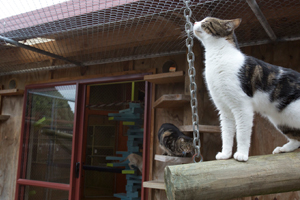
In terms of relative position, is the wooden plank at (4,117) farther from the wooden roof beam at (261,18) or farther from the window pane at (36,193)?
the wooden roof beam at (261,18)

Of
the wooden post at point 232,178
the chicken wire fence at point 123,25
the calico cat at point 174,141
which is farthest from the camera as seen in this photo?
the calico cat at point 174,141

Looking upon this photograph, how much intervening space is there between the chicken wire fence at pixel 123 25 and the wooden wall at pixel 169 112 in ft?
0.38

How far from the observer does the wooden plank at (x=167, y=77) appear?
2266mm

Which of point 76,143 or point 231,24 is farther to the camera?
point 76,143

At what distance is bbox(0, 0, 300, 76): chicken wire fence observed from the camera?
68.9 inches

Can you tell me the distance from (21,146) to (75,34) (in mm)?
1927

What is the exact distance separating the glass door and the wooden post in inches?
101

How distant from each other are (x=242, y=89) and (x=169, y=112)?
4.91ft

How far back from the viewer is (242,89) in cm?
116

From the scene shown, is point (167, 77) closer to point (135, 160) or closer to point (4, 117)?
point (135, 160)

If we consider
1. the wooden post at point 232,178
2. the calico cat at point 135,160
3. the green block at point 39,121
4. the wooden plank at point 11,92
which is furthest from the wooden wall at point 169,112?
the wooden post at point 232,178

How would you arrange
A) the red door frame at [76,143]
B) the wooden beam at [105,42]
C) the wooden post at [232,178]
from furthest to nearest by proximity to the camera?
1. the red door frame at [76,143]
2. the wooden beam at [105,42]
3. the wooden post at [232,178]

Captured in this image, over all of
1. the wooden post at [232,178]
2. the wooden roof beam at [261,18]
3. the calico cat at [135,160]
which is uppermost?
the wooden roof beam at [261,18]

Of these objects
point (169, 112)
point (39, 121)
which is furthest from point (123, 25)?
point (39, 121)
